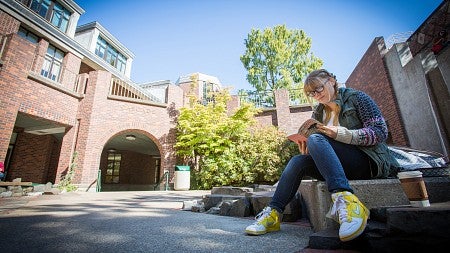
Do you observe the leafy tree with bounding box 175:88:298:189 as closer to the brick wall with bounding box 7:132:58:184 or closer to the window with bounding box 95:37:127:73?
the brick wall with bounding box 7:132:58:184

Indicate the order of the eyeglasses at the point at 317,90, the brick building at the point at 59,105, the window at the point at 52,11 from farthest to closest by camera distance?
the window at the point at 52,11
the brick building at the point at 59,105
the eyeglasses at the point at 317,90

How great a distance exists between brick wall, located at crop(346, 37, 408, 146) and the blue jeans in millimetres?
8236

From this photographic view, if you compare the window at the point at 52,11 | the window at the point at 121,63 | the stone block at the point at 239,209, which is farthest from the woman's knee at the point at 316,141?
the window at the point at 121,63

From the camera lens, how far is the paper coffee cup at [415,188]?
114cm

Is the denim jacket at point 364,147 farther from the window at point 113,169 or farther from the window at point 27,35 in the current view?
the window at point 113,169

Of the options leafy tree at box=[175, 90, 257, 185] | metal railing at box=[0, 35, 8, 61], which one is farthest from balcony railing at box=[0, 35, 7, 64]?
leafy tree at box=[175, 90, 257, 185]

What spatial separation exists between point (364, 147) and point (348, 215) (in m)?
0.57

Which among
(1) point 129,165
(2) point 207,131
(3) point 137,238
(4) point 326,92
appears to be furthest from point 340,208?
(1) point 129,165

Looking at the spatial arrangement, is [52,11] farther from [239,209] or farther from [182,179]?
[239,209]

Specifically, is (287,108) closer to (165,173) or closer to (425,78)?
(425,78)

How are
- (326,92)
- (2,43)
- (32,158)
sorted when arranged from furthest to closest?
1. (32,158)
2. (2,43)
3. (326,92)

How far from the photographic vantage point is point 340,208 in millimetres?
1210

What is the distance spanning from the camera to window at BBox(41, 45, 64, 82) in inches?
401

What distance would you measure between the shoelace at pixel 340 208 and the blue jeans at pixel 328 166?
6 cm
